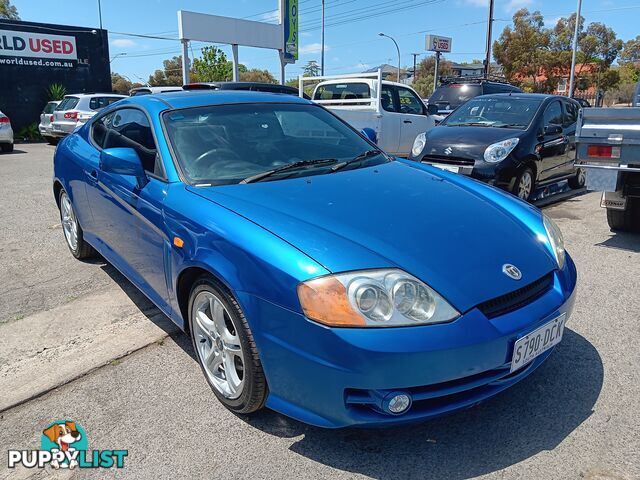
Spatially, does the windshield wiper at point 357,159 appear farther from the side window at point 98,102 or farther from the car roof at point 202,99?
the side window at point 98,102

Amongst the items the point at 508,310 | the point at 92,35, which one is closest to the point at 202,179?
the point at 508,310

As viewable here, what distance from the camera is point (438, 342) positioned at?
1.95 meters

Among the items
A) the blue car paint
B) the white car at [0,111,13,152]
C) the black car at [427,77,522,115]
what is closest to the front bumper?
the blue car paint

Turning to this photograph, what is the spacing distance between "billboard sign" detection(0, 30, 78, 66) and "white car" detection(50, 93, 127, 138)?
5.64 metres

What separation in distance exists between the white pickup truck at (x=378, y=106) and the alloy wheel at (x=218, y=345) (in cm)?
693

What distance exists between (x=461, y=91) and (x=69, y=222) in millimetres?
11637

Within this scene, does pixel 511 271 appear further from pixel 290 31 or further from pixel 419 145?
pixel 290 31

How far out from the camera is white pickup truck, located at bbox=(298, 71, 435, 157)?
30.3 feet

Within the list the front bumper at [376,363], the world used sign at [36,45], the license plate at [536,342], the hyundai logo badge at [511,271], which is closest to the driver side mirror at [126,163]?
the front bumper at [376,363]

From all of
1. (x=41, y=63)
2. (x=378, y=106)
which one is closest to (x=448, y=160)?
(x=378, y=106)

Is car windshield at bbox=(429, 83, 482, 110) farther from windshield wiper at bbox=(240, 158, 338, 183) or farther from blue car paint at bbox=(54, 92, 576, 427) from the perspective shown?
blue car paint at bbox=(54, 92, 576, 427)

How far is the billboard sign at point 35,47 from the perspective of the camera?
1873 cm

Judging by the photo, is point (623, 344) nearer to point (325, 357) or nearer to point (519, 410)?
point (519, 410)

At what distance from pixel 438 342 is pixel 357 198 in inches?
38.2
